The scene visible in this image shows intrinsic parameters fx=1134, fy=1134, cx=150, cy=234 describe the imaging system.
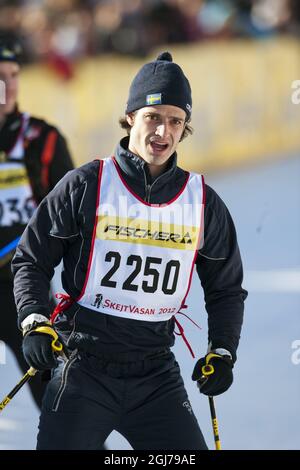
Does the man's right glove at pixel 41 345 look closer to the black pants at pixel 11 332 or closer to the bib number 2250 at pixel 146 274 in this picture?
the bib number 2250 at pixel 146 274

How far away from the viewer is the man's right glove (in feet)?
11.3

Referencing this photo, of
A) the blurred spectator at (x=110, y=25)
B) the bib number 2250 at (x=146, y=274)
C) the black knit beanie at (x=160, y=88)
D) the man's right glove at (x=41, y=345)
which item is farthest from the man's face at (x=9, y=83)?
the blurred spectator at (x=110, y=25)

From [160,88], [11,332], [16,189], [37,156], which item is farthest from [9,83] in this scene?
[160,88]

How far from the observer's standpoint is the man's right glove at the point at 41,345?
3439 millimetres

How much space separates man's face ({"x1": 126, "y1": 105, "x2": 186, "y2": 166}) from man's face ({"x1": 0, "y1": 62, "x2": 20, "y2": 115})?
1469 millimetres

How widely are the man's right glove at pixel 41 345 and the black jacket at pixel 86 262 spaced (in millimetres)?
68

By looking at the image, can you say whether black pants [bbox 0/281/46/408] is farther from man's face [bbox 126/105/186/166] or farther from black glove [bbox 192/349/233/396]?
man's face [bbox 126/105/186/166]

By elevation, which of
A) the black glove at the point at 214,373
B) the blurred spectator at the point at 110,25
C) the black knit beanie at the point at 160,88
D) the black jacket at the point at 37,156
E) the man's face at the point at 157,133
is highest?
the blurred spectator at the point at 110,25

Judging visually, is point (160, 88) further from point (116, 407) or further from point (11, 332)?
point (11, 332)

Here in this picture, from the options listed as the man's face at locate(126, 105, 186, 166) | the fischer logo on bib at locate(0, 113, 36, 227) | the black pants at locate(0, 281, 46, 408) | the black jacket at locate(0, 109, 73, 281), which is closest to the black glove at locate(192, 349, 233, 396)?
the man's face at locate(126, 105, 186, 166)

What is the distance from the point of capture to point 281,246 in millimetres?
8859

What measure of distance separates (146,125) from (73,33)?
333 inches
